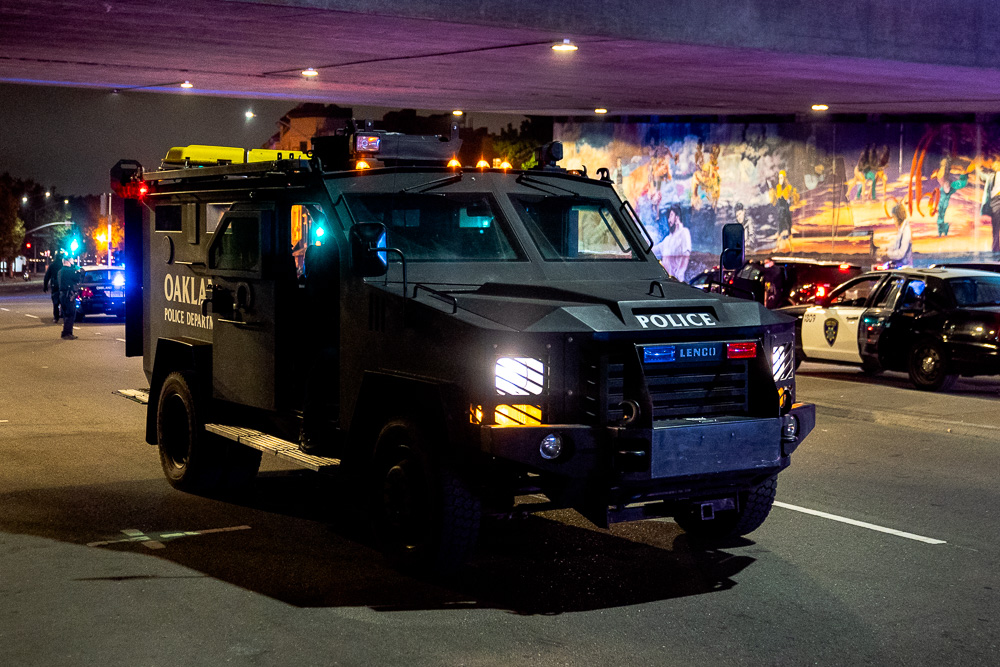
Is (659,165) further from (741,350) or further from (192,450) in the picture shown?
(741,350)

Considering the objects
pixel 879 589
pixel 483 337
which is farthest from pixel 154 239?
pixel 879 589

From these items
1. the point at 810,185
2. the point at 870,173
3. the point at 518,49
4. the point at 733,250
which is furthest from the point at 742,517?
the point at 810,185

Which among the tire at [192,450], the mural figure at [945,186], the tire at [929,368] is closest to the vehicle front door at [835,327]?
the tire at [929,368]

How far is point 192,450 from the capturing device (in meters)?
9.62

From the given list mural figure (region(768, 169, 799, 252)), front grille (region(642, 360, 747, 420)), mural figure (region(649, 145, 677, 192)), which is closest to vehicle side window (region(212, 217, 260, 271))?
front grille (region(642, 360, 747, 420))

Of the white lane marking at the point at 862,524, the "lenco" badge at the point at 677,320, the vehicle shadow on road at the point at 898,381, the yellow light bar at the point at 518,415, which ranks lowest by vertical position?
the white lane marking at the point at 862,524

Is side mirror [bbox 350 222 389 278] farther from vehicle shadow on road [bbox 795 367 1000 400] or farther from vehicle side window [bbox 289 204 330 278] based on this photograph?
vehicle shadow on road [bbox 795 367 1000 400]

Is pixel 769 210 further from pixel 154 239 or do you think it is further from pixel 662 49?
pixel 154 239

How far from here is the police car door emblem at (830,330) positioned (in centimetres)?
1822

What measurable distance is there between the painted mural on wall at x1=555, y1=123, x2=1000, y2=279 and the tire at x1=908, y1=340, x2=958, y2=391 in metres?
18.7

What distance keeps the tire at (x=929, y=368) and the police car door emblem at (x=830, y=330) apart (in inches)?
52.8

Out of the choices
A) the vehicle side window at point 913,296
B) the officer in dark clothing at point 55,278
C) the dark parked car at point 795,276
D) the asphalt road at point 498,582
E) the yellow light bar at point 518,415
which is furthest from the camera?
the officer in dark clothing at point 55,278

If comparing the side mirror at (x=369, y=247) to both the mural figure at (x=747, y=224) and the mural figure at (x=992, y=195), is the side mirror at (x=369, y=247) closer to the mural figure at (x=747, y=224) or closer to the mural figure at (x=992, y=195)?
the mural figure at (x=992, y=195)

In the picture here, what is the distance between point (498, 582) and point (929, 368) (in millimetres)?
11298
